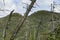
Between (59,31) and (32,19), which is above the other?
(59,31)

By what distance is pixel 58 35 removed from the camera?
1006 inches

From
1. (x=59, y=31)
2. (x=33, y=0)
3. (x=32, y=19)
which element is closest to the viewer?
(x=33, y=0)

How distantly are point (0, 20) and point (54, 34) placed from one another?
64151mm

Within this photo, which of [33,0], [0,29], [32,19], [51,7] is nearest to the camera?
[33,0]

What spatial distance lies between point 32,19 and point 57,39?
71899mm

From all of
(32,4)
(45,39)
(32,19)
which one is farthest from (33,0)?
(32,19)

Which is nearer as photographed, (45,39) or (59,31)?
(59,31)

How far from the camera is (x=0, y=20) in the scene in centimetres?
8844

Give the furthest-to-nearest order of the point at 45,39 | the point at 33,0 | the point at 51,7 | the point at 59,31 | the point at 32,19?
the point at 32,19 < the point at 51,7 < the point at 45,39 < the point at 59,31 < the point at 33,0

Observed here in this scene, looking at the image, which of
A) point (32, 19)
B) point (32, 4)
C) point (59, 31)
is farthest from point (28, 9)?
point (32, 19)

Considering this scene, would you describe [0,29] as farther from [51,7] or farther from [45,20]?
[51,7]

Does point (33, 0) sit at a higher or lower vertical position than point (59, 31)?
higher

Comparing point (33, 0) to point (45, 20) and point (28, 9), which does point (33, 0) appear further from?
point (45, 20)

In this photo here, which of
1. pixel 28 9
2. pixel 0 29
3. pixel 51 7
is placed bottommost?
pixel 0 29
